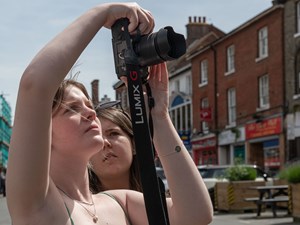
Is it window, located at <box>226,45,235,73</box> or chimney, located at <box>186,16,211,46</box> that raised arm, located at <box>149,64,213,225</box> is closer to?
window, located at <box>226,45,235,73</box>

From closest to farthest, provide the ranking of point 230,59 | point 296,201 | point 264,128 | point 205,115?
point 296,201, point 264,128, point 230,59, point 205,115

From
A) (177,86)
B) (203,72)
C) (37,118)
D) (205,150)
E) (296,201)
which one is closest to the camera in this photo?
(37,118)

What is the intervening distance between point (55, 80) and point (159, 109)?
0.56m

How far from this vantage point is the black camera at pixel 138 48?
198 cm

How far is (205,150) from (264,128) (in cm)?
1061

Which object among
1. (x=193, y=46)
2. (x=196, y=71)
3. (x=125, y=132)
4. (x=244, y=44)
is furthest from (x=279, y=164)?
(x=125, y=132)

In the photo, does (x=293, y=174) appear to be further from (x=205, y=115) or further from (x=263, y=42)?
(x=205, y=115)

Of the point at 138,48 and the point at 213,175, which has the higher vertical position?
the point at 138,48

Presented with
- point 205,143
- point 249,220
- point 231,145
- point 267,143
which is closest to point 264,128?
point 267,143

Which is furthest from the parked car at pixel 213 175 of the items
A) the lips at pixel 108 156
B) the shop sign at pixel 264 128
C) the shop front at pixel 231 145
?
the lips at pixel 108 156

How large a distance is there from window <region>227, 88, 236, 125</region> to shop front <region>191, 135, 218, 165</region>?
262 centimetres

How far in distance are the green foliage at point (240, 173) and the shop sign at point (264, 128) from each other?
896cm

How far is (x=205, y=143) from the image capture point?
40375 millimetres

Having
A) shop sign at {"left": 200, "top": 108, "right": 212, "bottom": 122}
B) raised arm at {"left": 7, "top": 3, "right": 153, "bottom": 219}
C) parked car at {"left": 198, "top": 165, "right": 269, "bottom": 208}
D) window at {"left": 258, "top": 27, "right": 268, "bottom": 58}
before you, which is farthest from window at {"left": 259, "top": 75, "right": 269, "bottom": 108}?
raised arm at {"left": 7, "top": 3, "right": 153, "bottom": 219}
